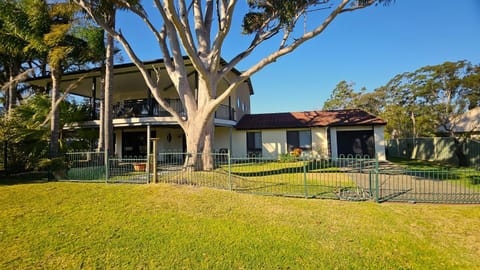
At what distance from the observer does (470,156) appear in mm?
14719

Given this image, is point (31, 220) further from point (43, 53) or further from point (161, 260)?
point (43, 53)

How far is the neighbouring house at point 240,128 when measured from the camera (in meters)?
17.0

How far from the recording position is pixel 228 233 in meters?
4.87

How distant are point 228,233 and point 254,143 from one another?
15374 mm

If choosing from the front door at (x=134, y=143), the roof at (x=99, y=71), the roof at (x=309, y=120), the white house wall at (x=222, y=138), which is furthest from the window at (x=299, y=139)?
the front door at (x=134, y=143)

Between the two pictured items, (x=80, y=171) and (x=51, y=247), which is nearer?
(x=51, y=247)

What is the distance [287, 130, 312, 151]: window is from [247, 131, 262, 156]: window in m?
2.32

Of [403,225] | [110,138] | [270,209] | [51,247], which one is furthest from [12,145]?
[403,225]

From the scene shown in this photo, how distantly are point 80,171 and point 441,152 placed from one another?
2231cm

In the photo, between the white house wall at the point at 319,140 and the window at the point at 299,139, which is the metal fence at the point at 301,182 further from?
the window at the point at 299,139

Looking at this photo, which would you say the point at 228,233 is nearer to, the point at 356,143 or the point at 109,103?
the point at 109,103

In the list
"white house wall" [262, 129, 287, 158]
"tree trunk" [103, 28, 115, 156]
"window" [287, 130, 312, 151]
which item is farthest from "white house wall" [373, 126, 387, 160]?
"tree trunk" [103, 28, 115, 156]

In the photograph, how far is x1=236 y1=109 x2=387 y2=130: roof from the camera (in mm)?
18047

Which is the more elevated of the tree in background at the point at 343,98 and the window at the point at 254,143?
the tree in background at the point at 343,98
